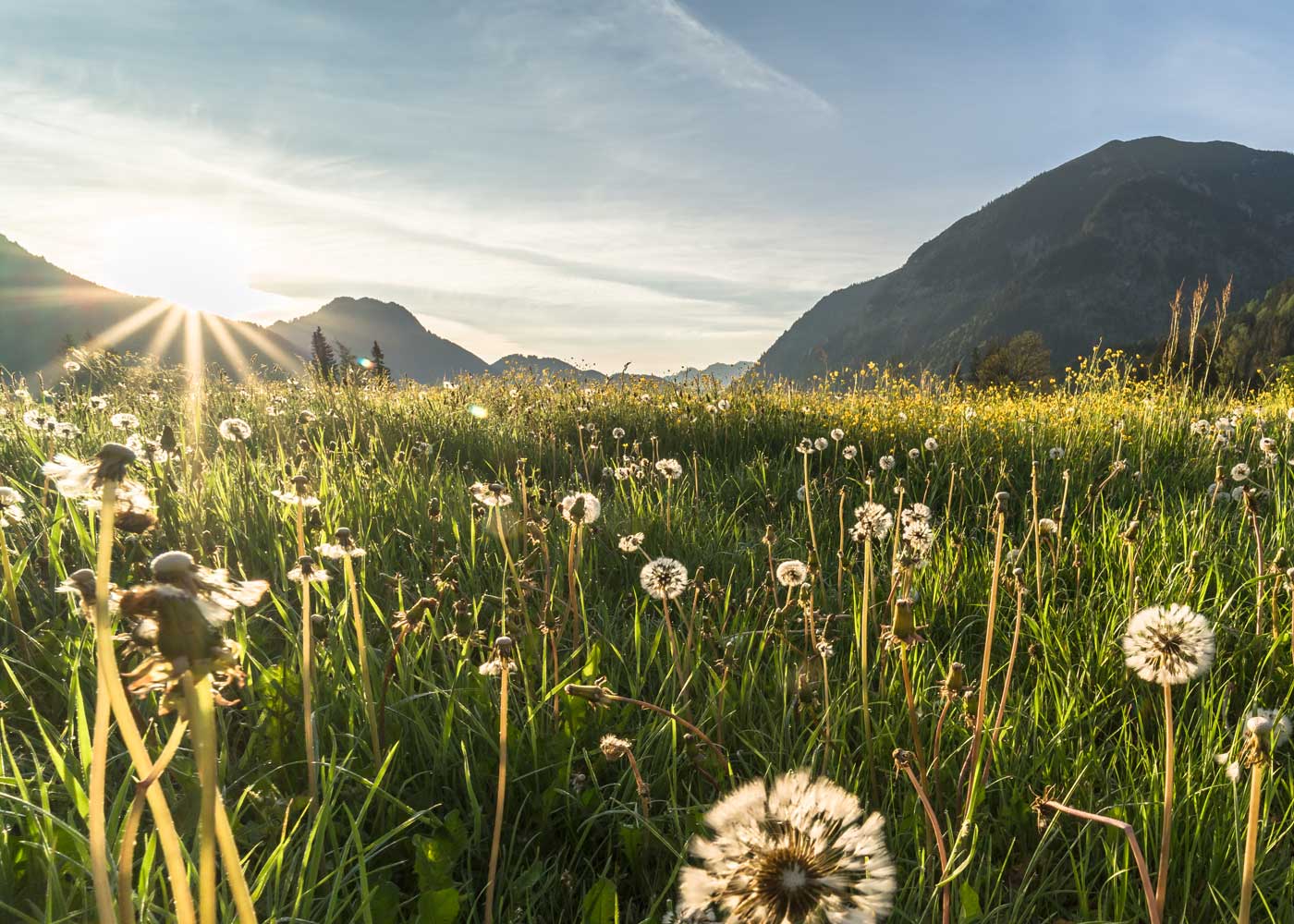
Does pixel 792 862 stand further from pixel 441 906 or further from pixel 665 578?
pixel 665 578

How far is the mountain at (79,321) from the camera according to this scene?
154500 millimetres

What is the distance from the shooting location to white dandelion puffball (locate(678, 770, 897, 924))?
2.75 feet

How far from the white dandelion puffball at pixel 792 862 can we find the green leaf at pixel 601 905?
1.99ft

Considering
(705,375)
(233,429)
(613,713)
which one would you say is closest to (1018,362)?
(705,375)

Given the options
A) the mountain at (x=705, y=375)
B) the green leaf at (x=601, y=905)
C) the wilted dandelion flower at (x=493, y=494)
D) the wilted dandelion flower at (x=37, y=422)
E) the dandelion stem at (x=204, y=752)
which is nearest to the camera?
the dandelion stem at (x=204, y=752)

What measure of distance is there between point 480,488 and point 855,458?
4.30m

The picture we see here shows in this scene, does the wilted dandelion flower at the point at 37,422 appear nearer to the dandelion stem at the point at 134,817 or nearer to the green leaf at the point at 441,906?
the green leaf at the point at 441,906

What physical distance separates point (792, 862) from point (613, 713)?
1.42 meters

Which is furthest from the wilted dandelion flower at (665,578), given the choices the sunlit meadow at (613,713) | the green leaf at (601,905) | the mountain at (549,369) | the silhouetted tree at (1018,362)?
the silhouetted tree at (1018,362)

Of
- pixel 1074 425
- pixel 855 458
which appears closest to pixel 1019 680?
pixel 855 458

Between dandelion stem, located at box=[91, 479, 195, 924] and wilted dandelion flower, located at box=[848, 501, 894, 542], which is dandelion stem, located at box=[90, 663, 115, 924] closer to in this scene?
dandelion stem, located at box=[91, 479, 195, 924]

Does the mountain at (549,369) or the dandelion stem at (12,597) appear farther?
the mountain at (549,369)

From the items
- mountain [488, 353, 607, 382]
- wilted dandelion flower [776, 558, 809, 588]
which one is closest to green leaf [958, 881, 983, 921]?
wilted dandelion flower [776, 558, 809, 588]

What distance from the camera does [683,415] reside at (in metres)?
7.38
